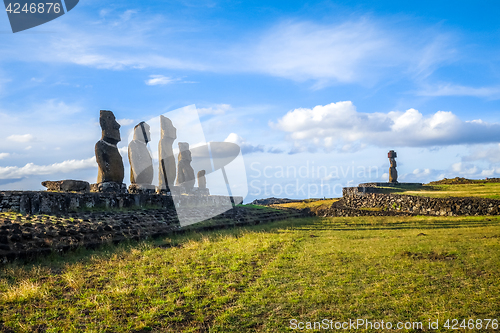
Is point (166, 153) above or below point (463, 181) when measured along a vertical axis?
above

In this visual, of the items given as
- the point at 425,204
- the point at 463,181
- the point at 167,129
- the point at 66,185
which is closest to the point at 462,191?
the point at 425,204

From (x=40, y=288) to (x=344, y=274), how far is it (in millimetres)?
6119

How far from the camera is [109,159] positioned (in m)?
16.7

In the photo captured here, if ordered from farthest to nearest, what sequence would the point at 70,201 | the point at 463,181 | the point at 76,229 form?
the point at 463,181 < the point at 70,201 < the point at 76,229

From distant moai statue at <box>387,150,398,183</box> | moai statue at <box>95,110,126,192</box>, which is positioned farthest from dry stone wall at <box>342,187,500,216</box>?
moai statue at <box>95,110,126,192</box>

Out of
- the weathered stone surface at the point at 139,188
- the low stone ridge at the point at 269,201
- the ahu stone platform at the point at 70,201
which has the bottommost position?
the low stone ridge at the point at 269,201

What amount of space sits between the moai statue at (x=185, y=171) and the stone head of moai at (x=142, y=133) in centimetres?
345

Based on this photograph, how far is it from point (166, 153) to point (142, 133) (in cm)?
219

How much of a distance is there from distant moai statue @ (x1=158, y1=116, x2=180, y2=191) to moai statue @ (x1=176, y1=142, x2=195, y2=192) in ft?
5.00

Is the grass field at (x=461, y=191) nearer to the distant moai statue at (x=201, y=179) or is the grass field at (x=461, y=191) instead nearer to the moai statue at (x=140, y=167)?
the distant moai statue at (x=201, y=179)

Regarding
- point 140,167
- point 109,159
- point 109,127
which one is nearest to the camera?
point 109,159

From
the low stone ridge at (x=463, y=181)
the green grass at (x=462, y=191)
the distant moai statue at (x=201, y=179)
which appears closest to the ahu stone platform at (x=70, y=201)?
the distant moai statue at (x=201, y=179)

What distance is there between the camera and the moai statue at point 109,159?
54.4 ft

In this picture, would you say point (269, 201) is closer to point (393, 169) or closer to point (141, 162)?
point (393, 169)
